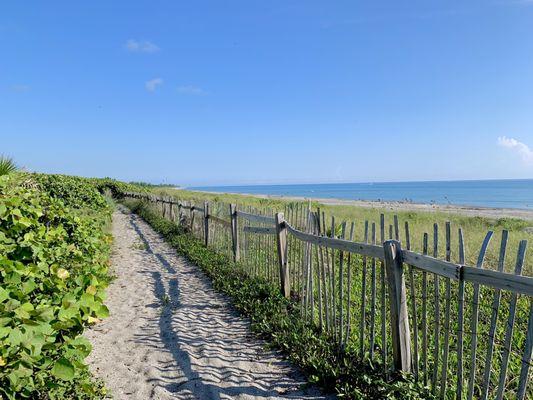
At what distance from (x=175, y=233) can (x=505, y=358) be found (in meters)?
12.6

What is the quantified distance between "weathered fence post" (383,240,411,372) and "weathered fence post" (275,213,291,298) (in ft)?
9.52

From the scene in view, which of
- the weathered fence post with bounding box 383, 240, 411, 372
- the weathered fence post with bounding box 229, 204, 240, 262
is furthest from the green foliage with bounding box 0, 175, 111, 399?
the weathered fence post with bounding box 229, 204, 240, 262

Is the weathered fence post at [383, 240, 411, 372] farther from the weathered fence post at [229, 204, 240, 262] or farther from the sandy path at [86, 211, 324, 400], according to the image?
the weathered fence post at [229, 204, 240, 262]

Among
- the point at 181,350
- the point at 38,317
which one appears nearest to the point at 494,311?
the point at 38,317

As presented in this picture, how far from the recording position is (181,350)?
14.9ft

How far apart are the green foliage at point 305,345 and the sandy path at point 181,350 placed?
18 cm

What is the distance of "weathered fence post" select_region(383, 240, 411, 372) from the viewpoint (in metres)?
3.36

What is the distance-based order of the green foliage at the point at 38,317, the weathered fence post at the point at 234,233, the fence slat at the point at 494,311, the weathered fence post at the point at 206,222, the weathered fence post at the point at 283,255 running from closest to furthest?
the green foliage at the point at 38,317 → the fence slat at the point at 494,311 → the weathered fence post at the point at 283,255 → the weathered fence post at the point at 234,233 → the weathered fence post at the point at 206,222

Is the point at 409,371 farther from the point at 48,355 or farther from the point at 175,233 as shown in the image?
the point at 175,233

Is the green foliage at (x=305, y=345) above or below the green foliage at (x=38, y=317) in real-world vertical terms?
below

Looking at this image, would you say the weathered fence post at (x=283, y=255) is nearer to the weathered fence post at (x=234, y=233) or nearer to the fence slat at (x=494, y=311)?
the weathered fence post at (x=234, y=233)

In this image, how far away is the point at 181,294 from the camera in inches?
272

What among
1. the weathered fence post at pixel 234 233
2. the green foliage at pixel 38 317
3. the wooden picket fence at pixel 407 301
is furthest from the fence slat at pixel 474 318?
the weathered fence post at pixel 234 233

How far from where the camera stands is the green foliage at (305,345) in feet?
10.8
